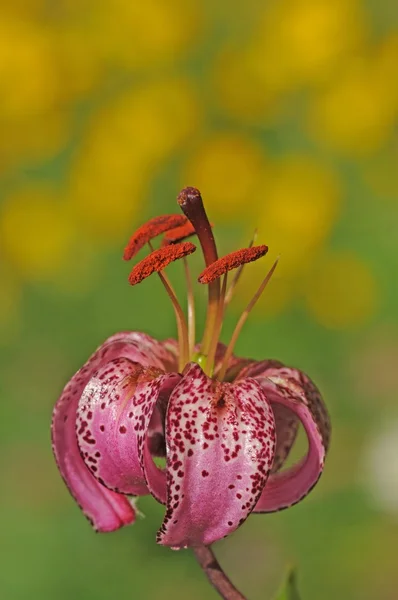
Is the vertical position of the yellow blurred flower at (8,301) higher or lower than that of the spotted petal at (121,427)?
lower

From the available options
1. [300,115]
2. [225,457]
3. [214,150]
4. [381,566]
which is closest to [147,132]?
[214,150]

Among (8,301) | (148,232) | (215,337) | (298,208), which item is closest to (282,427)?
(215,337)

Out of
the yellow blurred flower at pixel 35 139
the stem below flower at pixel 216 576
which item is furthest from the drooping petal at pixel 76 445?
the yellow blurred flower at pixel 35 139

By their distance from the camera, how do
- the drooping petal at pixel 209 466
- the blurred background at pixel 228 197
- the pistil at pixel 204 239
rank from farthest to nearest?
the blurred background at pixel 228 197 → the pistil at pixel 204 239 → the drooping petal at pixel 209 466

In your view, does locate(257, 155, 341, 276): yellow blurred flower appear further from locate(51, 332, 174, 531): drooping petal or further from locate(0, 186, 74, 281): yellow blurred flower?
locate(51, 332, 174, 531): drooping petal

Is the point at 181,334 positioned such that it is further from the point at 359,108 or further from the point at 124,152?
the point at 359,108

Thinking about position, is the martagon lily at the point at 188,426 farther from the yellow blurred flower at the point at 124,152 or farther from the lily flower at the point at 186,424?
the yellow blurred flower at the point at 124,152

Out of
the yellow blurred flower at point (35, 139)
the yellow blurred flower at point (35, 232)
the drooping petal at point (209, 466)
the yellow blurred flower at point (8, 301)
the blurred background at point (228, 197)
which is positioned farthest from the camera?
the yellow blurred flower at point (35, 139)

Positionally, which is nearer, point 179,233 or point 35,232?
point 179,233
